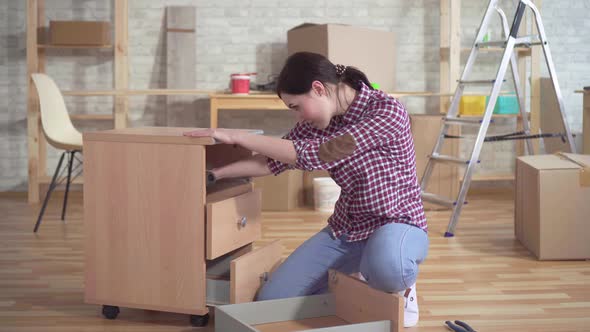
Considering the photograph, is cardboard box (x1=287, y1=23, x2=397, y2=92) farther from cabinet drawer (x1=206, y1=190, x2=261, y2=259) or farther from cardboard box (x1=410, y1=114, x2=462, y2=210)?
cabinet drawer (x1=206, y1=190, x2=261, y2=259)

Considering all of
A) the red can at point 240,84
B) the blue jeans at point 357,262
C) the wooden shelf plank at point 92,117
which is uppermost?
the red can at point 240,84

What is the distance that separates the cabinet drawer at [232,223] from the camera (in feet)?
7.96

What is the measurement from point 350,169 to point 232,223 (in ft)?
1.41

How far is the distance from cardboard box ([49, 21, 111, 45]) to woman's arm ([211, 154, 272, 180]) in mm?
3032

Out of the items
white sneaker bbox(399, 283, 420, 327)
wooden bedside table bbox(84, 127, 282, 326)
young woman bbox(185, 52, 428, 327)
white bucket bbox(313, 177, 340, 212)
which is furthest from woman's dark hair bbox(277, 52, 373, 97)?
white bucket bbox(313, 177, 340, 212)

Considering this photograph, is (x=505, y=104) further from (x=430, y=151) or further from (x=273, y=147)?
(x=273, y=147)

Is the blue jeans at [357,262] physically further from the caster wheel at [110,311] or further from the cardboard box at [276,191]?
the cardboard box at [276,191]

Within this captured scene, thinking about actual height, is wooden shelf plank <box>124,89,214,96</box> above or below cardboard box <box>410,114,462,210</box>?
above

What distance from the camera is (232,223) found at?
8.36 feet

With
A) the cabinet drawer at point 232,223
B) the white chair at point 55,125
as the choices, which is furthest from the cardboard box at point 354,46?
the cabinet drawer at point 232,223

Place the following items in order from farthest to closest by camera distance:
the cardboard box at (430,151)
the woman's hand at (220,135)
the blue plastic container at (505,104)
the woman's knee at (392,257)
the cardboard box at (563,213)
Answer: the blue plastic container at (505,104)
the cardboard box at (430,151)
the cardboard box at (563,213)
the woman's hand at (220,135)
the woman's knee at (392,257)

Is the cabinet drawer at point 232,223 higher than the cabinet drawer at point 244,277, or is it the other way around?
the cabinet drawer at point 232,223

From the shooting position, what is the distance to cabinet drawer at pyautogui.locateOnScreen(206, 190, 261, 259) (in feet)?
7.96

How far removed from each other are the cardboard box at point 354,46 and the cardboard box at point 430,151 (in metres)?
0.37
